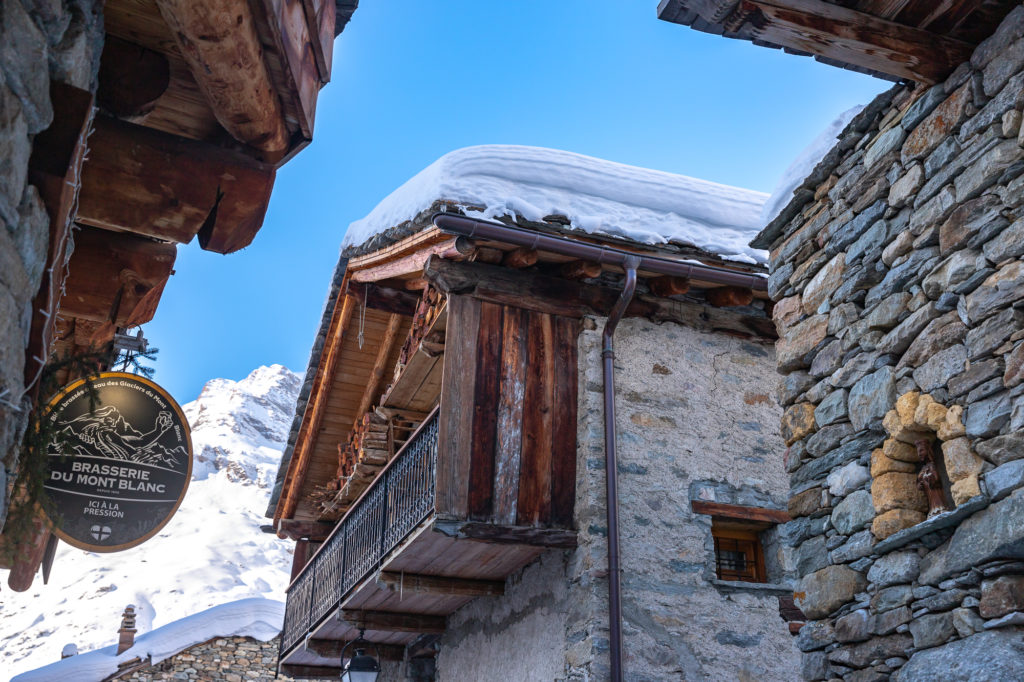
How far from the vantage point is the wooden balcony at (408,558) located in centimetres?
605

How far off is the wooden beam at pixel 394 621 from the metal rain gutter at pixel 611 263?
2755 millimetres

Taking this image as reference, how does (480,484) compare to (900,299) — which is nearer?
(900,299)

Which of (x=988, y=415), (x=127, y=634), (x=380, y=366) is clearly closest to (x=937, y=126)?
(x=988, y=415)

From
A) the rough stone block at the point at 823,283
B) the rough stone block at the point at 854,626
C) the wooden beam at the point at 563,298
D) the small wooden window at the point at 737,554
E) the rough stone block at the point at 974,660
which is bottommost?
the rough stone block at the point at 974,660

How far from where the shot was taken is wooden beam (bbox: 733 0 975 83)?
363 cm

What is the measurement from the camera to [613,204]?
7359mm

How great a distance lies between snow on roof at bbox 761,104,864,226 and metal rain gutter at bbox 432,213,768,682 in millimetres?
1698

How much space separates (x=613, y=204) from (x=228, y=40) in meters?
5.03

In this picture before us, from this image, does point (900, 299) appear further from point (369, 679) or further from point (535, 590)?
point (369, 679)

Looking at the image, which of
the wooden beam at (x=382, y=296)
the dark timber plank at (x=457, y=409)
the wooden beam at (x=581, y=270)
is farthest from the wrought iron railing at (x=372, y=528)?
the wooden beam at (x=382, y=296)

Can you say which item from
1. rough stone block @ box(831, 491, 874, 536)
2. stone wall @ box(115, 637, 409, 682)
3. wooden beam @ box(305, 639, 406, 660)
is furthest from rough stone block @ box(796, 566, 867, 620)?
stone wall @ box(115, 637, 409, 682)

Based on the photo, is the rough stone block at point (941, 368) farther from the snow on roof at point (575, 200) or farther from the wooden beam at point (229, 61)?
the snow on roof at point (575, 200)

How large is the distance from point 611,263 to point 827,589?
328 cm

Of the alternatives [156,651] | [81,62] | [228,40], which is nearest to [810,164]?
[228,40]
